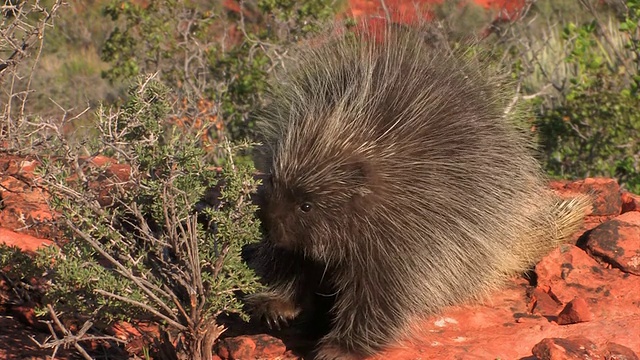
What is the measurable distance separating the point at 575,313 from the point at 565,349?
0.49 meters

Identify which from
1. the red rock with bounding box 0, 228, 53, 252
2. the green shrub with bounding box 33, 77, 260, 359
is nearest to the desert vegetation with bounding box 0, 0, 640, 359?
the green shrub with bounding box 33, 77, 260, 359

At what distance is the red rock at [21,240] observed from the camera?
428 cm

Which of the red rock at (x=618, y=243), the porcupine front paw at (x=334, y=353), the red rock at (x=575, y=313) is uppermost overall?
the red rock at (x=618, y=243)

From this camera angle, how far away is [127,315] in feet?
11.1

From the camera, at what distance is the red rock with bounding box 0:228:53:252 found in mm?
4277

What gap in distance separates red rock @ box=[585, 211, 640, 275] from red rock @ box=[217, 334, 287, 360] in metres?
1.69

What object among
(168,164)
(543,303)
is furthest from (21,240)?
(543,303)

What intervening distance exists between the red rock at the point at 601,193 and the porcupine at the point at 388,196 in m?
0.69

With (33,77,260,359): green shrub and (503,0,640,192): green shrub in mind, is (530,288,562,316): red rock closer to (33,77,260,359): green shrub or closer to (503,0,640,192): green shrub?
(33,77,260,359): green shrub

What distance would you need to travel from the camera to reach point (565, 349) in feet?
11.2

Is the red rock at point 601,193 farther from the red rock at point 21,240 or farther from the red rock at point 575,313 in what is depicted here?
the red rock at point 21,240

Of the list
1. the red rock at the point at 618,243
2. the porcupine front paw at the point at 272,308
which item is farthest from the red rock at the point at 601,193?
the porcupine front paw at the point at 272,308

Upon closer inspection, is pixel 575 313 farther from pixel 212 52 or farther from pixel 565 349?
pixel 212 52

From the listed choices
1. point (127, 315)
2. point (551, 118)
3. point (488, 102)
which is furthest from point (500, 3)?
point (127, 315)
